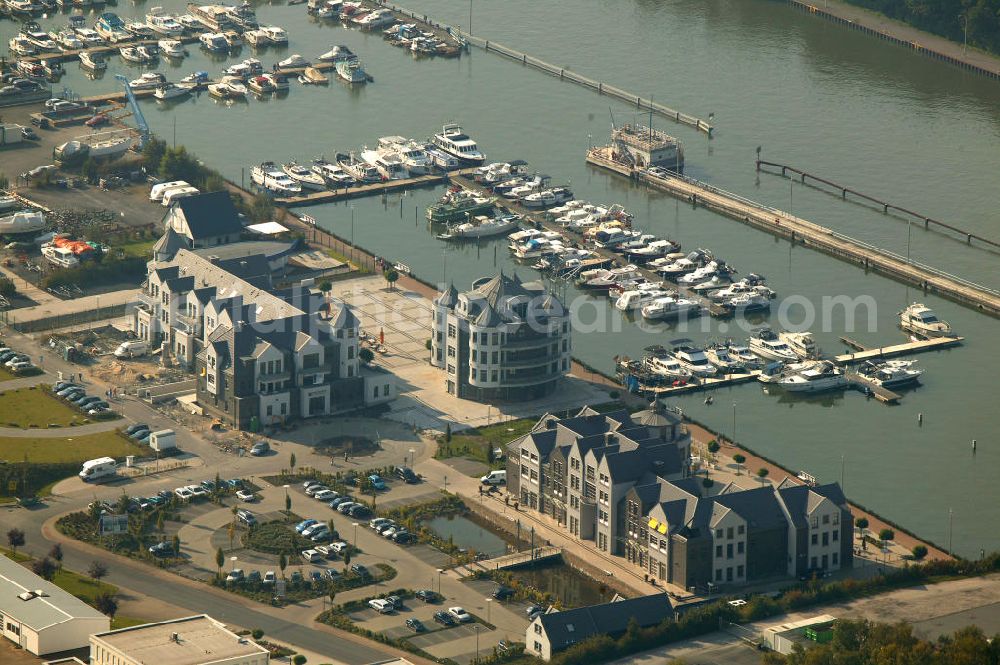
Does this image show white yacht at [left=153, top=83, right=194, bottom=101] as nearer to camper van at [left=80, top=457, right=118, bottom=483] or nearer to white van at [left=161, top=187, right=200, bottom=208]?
white van at [left=161, top=187, right=200, bottom=208]

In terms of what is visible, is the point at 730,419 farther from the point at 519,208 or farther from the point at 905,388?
the point at 519,208

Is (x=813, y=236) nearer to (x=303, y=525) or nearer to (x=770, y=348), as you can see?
(x=770, y=348)

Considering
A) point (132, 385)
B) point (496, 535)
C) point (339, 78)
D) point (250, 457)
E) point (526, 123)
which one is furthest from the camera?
point (339, 78)

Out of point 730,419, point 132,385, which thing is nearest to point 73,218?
point 132,385

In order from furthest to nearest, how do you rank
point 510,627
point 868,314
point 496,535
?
point 868,314 < point 496,535 < point 510,627

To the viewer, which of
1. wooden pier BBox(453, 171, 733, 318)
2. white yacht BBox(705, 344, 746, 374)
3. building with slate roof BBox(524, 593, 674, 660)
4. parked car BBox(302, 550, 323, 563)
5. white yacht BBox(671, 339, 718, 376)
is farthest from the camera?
wooden pier BBox(453, 171, 733, 318)

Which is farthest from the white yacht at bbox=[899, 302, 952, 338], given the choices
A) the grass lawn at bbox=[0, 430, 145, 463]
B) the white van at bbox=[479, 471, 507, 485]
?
the grass lawn at bbox=[0, 430, 145, 463]

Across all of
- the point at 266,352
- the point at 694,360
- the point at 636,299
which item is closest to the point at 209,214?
the point at 266,352
